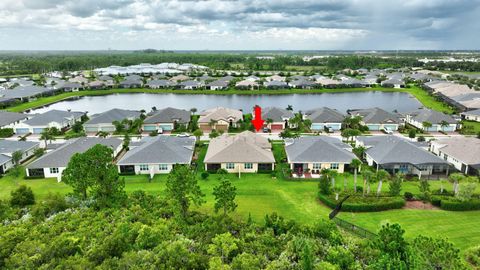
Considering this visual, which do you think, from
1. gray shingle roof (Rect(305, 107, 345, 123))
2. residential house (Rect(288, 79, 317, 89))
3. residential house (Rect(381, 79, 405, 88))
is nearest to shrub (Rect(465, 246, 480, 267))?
gray shingle roof (Rect(305, 107, 345, 123))

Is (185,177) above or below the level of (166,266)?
above

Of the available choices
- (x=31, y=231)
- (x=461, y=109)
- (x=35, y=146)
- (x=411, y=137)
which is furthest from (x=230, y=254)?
(x=461, y=109)

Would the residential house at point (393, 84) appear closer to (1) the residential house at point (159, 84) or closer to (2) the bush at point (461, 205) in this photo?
(1) the residential house at point (159, 84)

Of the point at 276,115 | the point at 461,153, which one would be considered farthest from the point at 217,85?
the point at 461,153

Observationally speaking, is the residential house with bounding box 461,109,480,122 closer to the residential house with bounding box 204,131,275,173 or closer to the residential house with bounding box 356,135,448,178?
the residential house with bounding box 356,135,448,178

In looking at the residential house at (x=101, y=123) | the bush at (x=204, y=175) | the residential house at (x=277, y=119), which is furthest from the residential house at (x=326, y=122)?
the residential house at (x=101, y=123)

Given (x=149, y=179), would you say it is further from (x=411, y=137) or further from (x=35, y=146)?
(x=411, y=137)
